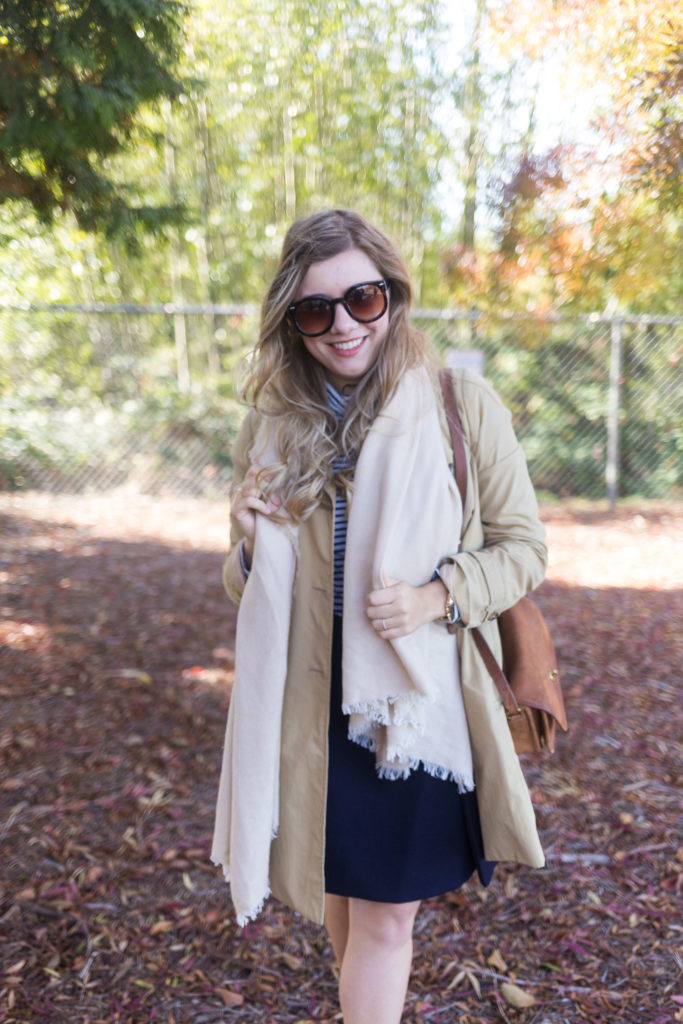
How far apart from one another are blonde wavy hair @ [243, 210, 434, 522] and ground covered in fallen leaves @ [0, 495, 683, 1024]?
1.51 metres

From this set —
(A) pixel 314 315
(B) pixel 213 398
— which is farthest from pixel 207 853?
(B) pixel 213 398

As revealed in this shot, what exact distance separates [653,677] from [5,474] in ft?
20.5

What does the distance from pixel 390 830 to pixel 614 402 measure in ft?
23.4

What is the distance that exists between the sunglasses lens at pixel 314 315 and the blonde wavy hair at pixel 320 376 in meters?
0.06

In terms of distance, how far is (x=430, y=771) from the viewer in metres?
1.64

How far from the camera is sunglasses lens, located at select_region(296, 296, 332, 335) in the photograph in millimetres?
1683

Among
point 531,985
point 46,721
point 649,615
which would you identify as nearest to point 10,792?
point 46,721

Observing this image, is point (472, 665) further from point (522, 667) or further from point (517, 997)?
point (517, 997)

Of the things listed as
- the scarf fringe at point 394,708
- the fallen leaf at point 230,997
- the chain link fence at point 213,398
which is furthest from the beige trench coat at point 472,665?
the chain link fence at point 213,398

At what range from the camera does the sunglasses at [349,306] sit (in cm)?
167

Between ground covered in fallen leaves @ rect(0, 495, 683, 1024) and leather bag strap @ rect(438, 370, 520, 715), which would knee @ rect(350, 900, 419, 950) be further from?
ground covered in fallen leaves @ rect(0, 495, 683, 1024)

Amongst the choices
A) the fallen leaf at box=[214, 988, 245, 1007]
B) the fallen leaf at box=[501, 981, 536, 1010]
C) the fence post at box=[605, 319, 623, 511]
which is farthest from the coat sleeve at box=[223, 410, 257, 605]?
the fence post at box=[605, 319, 623, 511]

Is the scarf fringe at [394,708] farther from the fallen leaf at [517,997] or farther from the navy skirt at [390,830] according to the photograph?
the fallen leaf at [517,997]

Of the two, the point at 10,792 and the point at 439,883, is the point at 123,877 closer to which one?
the point at 10,792
